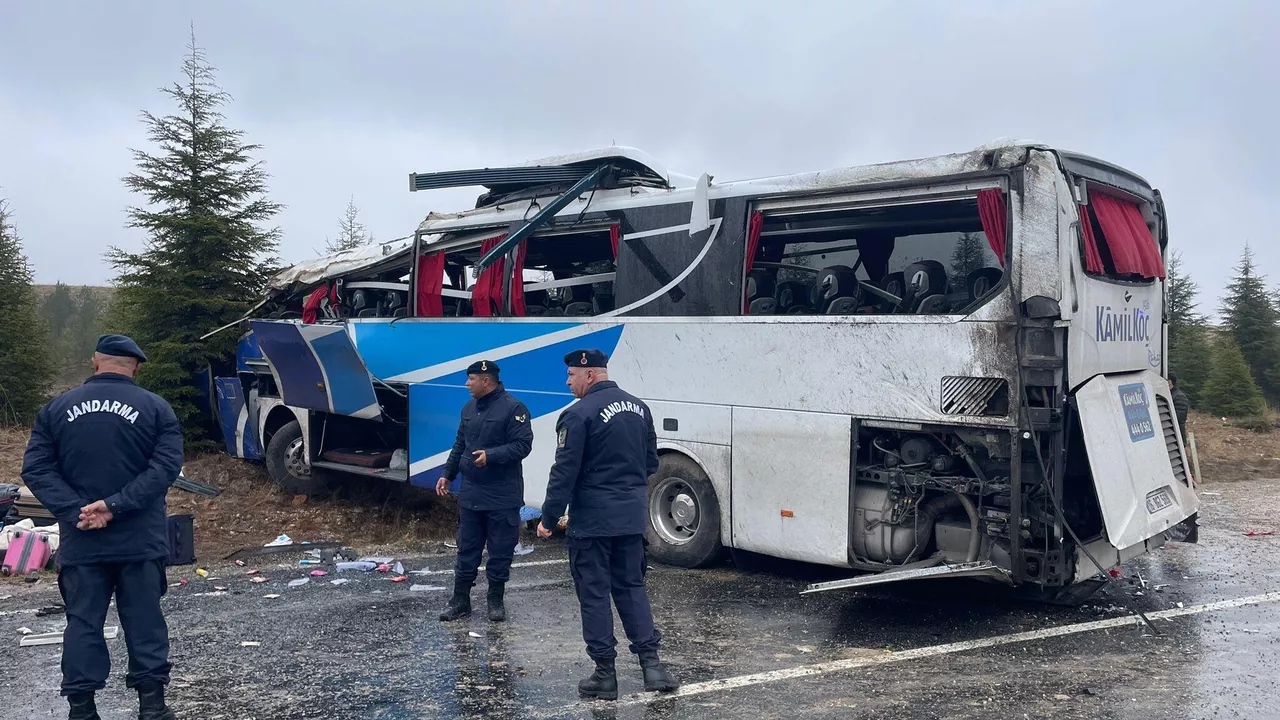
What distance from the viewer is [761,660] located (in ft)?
18.5

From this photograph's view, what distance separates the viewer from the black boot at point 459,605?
21.5 feet

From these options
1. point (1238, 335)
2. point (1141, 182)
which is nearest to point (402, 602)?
point (1141, 182)

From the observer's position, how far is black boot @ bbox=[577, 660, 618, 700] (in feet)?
16.3

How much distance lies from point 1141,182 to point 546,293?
16.0 ft

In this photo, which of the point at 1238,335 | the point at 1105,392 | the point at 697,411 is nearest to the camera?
the point at 1105,392

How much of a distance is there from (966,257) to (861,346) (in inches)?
35.6

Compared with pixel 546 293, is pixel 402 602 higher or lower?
lower

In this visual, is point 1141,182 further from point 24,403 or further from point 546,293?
point 24,403

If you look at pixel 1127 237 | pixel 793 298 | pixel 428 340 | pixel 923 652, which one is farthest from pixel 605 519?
pixel 428 340

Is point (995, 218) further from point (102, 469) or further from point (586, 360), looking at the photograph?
point (102, 469)

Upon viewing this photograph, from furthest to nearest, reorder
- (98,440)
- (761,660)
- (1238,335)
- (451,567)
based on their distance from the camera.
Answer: (1238,335)
(451,567)
(761,660)
(98,440)

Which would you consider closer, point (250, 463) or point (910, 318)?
point (910, 318)

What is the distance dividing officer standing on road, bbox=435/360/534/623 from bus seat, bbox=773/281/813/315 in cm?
212

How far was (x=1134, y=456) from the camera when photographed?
6523 millimetres
